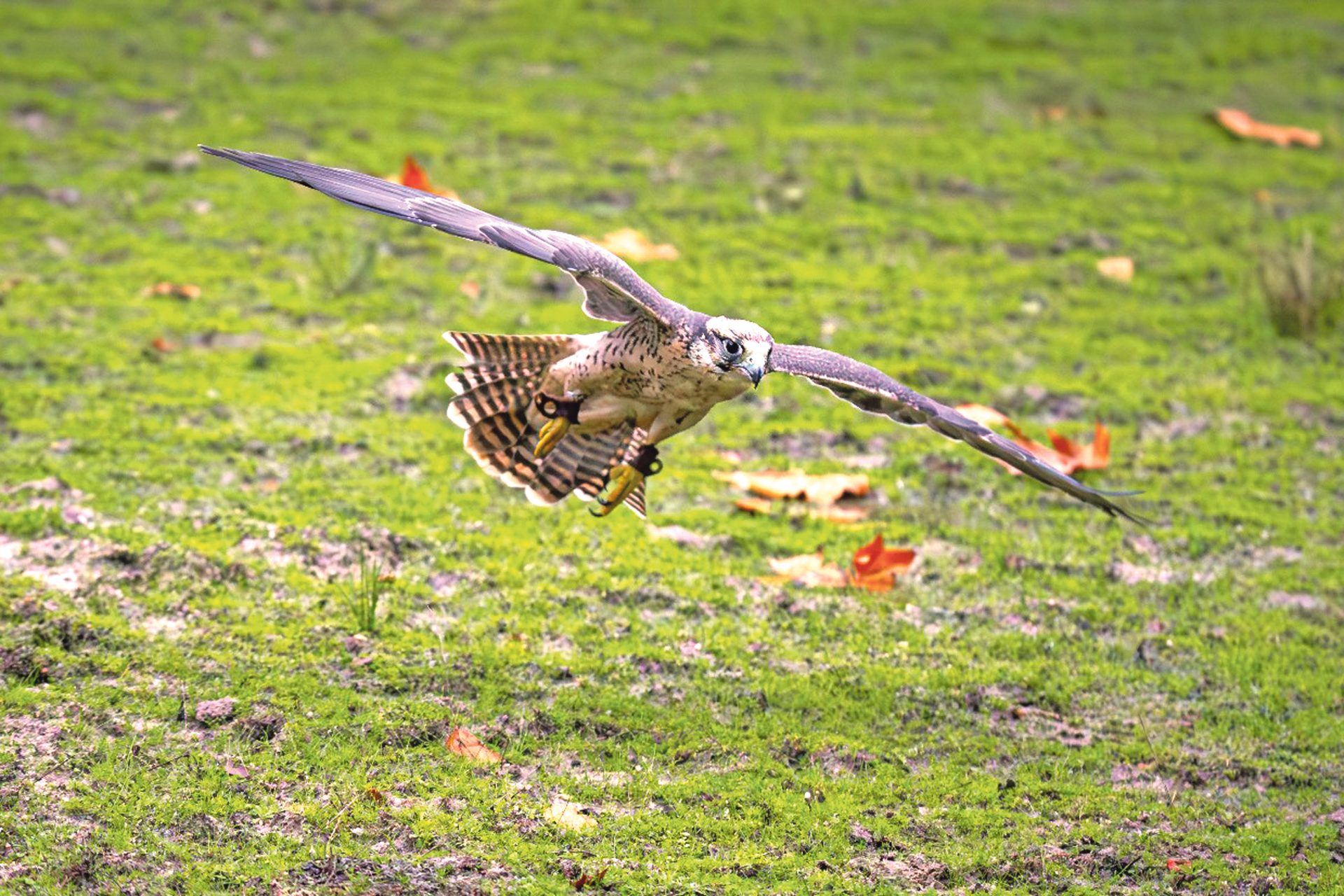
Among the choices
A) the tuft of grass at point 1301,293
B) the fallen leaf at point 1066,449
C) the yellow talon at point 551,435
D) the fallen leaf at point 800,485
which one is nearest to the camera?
the yellow talon at point 551,435

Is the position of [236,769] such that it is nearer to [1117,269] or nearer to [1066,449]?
[1066,449]

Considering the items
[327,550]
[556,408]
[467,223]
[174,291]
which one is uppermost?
[467,223]

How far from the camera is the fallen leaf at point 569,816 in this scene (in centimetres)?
418

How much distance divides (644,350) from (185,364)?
284 centimetres

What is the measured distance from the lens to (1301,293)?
7.97 metres

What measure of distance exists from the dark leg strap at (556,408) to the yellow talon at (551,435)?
2 centimetres

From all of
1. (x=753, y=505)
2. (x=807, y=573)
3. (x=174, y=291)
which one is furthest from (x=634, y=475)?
(x=174, y=291)

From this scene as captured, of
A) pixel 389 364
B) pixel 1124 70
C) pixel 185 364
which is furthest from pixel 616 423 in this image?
pixel 1124 70

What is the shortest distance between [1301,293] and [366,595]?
5218mm

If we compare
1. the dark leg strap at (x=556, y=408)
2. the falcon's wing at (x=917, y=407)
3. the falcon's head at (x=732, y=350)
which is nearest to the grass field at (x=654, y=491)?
the dark leg strap at (x=556, y=408)

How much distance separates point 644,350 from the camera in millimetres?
4914

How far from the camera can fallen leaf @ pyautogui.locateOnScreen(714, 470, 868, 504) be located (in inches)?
246

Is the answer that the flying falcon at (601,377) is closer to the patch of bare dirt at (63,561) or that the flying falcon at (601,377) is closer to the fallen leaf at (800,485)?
the fallen leaf at (800,485)

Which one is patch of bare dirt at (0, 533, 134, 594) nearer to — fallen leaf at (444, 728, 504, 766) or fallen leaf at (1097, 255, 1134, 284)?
fallen leaf at (444, 728, 504, 766)
